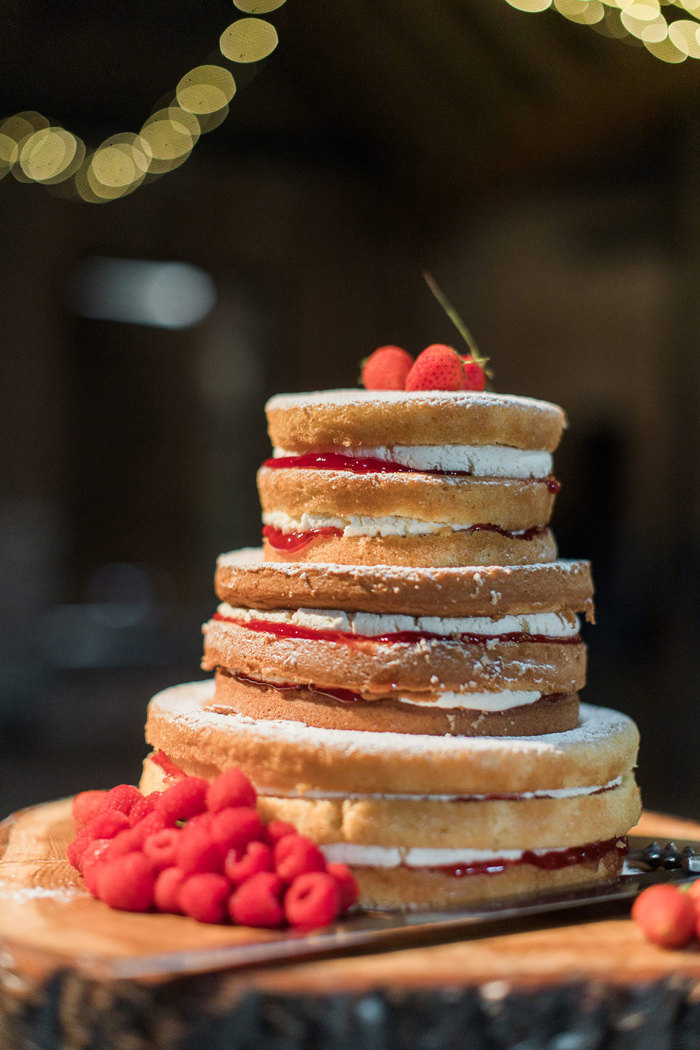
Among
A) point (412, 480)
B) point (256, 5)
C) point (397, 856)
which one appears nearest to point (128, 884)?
point (397, 856)

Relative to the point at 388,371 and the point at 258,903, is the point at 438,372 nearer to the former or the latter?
the point at 388,371

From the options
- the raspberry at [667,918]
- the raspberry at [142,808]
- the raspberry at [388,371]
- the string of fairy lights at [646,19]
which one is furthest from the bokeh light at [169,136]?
the raspberry at [667,918]

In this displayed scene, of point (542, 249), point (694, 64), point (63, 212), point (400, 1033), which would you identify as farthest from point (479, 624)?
point (63, 212)

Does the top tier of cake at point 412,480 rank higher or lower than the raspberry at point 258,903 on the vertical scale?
higher

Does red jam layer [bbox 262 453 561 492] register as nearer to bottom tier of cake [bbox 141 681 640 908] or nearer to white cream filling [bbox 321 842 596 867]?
bottom tier of cake [bbox 141 681 640 908]

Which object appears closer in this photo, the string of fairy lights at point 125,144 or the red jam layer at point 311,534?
the red jam layer at point 311,534

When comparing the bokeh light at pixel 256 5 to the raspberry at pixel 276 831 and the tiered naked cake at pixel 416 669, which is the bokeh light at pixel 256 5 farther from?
the raspberry at pixel 276 831

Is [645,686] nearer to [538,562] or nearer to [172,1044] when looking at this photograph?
[538,562]
